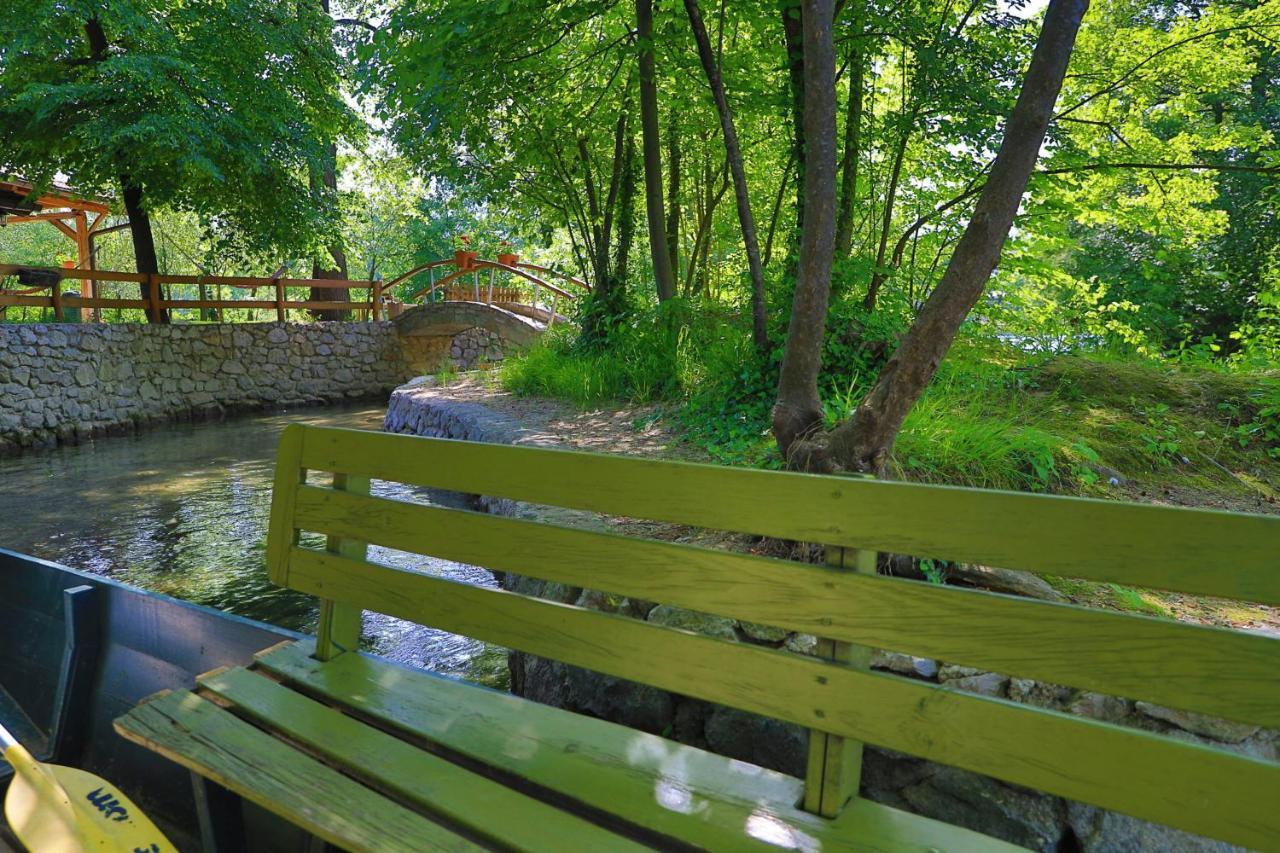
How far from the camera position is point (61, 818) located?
1.68 meters

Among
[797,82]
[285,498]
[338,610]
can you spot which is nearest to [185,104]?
[797,82]

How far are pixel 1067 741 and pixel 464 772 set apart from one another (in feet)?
4.01

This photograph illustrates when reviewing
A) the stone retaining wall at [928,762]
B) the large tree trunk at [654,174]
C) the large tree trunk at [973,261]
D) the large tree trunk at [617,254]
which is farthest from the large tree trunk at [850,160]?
the large tree trunk at [617,254]

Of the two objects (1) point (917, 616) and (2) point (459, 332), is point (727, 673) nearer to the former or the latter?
(1) point (917, 616)

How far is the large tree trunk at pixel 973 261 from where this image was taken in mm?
2705

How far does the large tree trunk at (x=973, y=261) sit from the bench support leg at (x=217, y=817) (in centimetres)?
236

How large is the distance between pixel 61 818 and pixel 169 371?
45.4ft

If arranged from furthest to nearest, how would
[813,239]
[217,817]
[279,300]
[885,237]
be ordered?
[279,300] < [885,237] < [813,239] < [217,817]

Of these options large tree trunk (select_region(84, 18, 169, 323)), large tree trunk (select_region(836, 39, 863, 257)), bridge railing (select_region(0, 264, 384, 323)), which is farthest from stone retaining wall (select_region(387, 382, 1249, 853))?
large tree trunk (select_region(84, 18, 169, 323))

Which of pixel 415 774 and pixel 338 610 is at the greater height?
pixel 338 610

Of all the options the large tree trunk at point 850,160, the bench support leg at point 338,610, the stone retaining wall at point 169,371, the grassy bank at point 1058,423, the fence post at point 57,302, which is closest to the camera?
the bench support leg at point 338,610

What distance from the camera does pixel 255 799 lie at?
1692mm

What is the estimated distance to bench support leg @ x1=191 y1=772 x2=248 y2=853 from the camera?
1995 millimetres

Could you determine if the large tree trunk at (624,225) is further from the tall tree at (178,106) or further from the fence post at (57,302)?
the fence post at (57,302)
